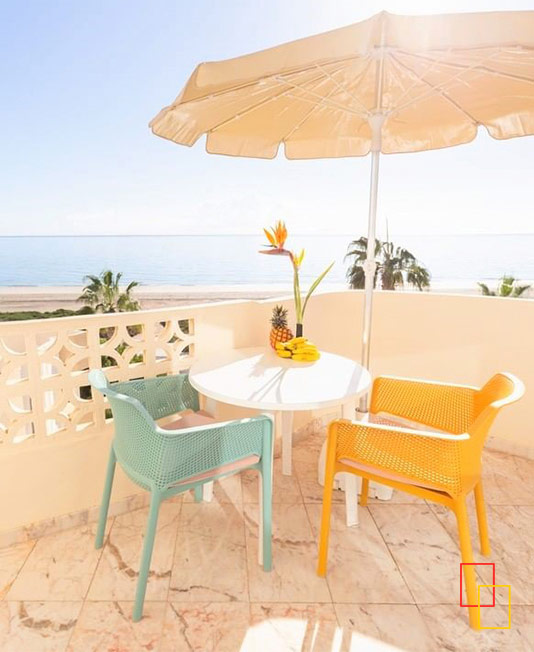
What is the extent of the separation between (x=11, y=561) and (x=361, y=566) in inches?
59.4

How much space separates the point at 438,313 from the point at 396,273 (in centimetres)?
1269

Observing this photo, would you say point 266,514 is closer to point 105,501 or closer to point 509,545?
point 105,501

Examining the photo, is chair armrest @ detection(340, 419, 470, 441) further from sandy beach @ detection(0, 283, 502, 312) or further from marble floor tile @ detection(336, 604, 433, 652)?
sandy beach @ detection(0, 283, 502, 312)

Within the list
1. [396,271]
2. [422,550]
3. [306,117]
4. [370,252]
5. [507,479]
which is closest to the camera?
[422,550]

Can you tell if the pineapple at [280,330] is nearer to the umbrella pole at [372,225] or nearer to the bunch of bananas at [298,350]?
the bunch of bananas at [298,350]

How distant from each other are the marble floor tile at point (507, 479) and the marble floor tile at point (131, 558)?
1.70 meters

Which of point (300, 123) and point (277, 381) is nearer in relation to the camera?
point (277, 381)

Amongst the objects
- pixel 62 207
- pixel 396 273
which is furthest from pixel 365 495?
pixel 62 207

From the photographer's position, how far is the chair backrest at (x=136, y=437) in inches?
57.7

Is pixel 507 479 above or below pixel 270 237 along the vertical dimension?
below

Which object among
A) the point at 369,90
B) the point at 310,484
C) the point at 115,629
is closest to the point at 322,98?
the point at 369,90

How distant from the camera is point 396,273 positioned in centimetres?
1507

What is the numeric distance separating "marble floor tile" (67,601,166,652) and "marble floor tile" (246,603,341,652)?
33 cm

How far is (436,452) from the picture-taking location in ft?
4.87
